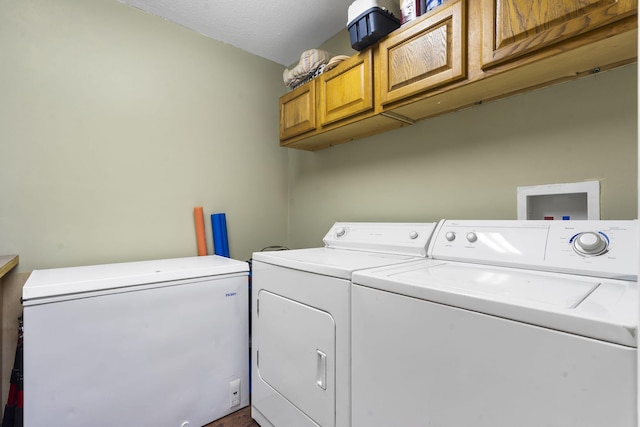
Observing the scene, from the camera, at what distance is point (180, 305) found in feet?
4.81

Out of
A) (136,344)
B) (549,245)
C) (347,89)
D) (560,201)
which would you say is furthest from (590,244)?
(136,344)

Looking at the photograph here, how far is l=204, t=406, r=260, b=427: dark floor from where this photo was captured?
155 centimetres

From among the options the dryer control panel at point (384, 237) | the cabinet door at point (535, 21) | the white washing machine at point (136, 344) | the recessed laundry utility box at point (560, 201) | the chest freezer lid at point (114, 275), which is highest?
the cabinet door at point (535, 21)

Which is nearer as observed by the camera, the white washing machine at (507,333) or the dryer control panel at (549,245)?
the white washing machine at (507,333)

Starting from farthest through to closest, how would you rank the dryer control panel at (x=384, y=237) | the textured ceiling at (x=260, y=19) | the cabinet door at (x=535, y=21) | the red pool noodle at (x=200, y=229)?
the red pool noodle at (x=200, y=229) < the textured ceiling at (x=260, y=19) < the dryer control panel at (x=384, y=237) < the cabinet door at (x=535, y=21)

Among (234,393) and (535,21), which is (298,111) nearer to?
(535,21)

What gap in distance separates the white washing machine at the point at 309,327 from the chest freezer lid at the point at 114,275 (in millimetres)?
292

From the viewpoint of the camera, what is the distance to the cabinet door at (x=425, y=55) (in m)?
1.18

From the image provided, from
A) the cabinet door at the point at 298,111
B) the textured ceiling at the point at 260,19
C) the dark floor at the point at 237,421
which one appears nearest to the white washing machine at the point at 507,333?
the dark floor at the point at 237,421

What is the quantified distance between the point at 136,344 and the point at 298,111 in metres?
1.63

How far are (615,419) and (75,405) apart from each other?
1.75 m

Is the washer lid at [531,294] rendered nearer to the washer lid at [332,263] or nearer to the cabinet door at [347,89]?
the washer lid at [332,263]

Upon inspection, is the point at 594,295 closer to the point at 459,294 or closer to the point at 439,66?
the point at 459,294

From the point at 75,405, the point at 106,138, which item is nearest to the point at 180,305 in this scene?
the point at 75,405
